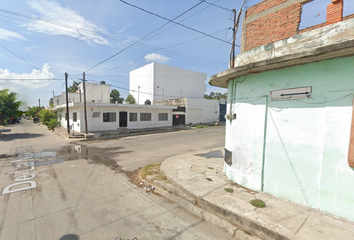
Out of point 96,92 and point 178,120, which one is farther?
point 96,92

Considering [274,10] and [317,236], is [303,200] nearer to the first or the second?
[317,236]

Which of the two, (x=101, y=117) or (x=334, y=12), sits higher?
(x=334, y=12)

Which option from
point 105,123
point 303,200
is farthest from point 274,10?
point 105,123

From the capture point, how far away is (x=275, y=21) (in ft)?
13.4

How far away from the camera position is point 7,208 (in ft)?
12.1

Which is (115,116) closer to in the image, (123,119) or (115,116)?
(115,116)

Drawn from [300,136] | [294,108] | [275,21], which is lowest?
[300,136]

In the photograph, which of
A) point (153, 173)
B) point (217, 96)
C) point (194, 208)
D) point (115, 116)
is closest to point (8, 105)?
point (115, 116)

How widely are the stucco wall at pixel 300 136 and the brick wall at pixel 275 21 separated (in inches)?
40.5

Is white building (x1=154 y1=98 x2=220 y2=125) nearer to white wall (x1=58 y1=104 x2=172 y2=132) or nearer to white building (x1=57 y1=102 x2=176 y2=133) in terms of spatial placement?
white building (x1=57 y1=102 x2=176 y2=133)

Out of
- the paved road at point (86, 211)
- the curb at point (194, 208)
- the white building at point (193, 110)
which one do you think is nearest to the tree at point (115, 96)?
the white building at point (193, 110)

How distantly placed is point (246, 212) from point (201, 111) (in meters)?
24.8

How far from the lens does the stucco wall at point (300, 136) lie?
298 centimetres

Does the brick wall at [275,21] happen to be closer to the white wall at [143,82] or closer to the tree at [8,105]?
the tree at [8,105]
